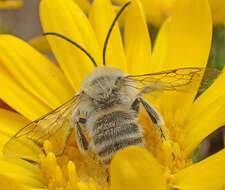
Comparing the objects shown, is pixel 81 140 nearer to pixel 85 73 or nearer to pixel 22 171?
pixel 22 171

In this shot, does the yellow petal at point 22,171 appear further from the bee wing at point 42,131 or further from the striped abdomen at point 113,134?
the striped abdomen at point 113,134

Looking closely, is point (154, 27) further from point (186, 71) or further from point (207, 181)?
point (207, 181)

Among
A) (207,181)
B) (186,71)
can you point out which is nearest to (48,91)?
(186,71)

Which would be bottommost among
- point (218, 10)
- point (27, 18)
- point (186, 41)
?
point (186, 41)

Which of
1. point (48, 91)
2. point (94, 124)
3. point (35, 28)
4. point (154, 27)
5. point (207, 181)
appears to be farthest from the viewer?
point (35, 28)

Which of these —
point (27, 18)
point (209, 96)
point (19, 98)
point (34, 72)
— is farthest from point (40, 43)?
point (27, 18)

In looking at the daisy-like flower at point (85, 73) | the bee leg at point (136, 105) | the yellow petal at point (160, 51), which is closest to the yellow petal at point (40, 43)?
the daisy-like flower at point (85, 73)
